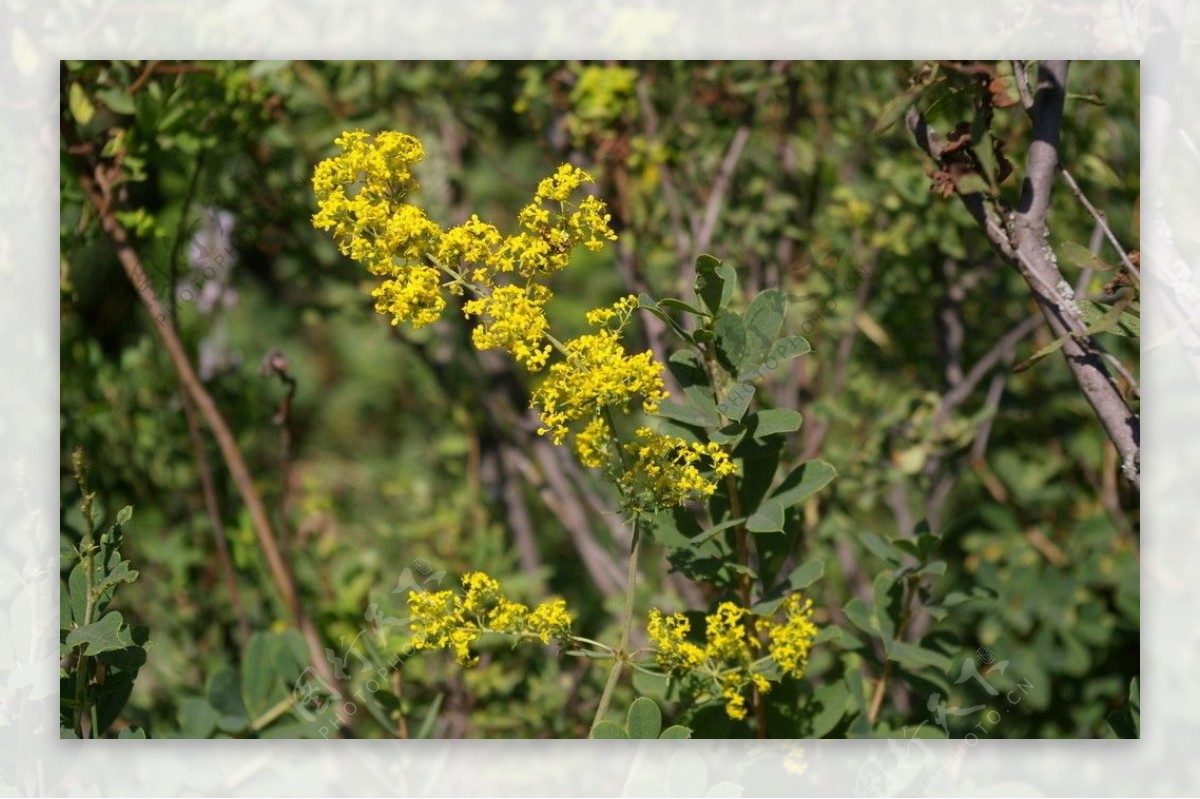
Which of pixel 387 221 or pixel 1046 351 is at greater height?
pixel 387 221

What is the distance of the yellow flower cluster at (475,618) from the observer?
1.05 meters

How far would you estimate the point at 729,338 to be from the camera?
105cm

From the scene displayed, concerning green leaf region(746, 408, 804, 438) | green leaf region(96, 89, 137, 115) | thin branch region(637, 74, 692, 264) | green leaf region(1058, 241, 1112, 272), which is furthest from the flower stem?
green leaf region(96, 89, 137, 115)

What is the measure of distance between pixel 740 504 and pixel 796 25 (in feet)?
2.10

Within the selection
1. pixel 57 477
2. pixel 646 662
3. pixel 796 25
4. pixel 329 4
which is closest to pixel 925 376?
pixel 796 25

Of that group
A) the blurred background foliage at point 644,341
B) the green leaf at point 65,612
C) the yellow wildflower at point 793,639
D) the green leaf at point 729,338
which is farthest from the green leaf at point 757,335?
the green leaf at point 65,612

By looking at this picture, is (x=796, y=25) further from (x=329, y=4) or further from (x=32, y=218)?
(x=32, y=218)

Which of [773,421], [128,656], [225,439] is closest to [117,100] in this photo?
[225,439]

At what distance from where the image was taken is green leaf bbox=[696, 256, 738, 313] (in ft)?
3.36

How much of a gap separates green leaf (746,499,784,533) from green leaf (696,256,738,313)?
182mm

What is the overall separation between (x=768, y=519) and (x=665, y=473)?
0.11 metres

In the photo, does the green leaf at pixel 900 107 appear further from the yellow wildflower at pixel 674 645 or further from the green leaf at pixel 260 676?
the green leaf at pixel 260 676

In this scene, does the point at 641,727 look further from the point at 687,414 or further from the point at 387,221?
the point at 387,221

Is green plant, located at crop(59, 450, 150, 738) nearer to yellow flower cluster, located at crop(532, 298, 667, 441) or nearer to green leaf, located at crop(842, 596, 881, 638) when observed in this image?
yellow flower cluster, located at crop(532, 298, 667, 441)
